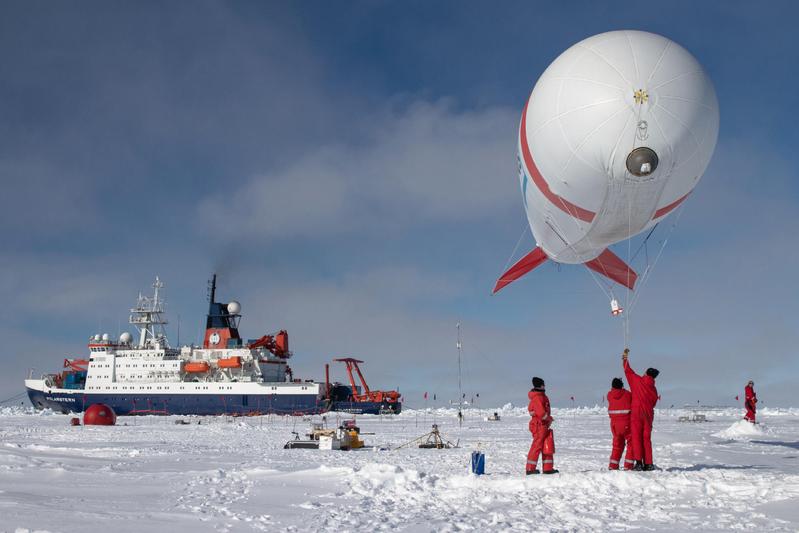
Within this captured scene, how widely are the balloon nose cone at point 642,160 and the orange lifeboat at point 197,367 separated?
46.4 metres

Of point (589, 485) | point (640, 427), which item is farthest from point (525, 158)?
point (589, 485)

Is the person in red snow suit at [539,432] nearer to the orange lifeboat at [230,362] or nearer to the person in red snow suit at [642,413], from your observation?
the person in red snow suit at [642,413]

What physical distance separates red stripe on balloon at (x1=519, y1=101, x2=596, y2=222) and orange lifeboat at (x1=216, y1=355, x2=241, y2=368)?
42796 mm

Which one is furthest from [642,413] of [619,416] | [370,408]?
[370,408]

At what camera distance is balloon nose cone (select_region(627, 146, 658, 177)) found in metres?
10.6

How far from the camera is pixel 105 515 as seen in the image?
240 inches

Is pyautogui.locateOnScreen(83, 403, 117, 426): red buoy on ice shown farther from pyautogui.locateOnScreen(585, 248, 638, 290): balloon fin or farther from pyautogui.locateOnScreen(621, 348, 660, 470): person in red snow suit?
pyautogui.locateOnScreen(621, 348, 660, 470): person in red snow suit

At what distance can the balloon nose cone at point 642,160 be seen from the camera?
1061cm

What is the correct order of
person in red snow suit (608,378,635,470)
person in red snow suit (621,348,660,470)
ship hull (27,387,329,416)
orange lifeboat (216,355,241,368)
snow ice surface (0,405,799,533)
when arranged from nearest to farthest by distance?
snow ice surface (0,405,799,533) < person in red snow suit (621,348,660,470) < person in red snow suit (608,378,635,470) < ship hull (27,387,329,416) < orange lifeboat (216,355,241,368)

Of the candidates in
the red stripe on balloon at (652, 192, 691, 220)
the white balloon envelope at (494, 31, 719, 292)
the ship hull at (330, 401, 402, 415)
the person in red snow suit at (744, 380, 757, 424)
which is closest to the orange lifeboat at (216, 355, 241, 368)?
the ship hull at (330, 401, 402, 415)

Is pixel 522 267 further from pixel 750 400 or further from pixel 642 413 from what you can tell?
pixel 750 400

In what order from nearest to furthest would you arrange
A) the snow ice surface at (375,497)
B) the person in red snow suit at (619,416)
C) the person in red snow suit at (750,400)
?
the snow ice surface at (375,497)
the person in red snow suit at (619,416)
the person in red snow suit at (750,400)

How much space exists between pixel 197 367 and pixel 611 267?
4299cm

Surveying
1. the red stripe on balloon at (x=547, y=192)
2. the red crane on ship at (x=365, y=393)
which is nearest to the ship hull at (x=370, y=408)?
the red crane on ship at (x=365, y=393)
